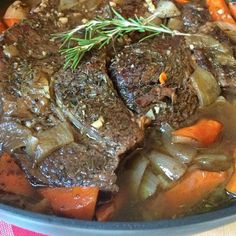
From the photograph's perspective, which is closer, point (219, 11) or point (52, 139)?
point (52, 139)

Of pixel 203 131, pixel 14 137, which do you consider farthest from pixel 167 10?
pixel 14 137

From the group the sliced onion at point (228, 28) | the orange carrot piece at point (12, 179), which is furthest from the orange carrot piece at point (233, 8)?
the orange carrot piece at point (12, 179)

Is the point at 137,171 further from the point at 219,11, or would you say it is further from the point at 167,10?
the point at 219,11

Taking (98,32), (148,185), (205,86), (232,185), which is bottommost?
(232,185)

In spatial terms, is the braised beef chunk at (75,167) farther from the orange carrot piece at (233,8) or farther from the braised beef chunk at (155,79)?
the orange carrot piece at (233,8)

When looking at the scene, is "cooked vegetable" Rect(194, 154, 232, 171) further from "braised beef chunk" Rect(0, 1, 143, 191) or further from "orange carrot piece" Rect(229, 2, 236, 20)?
"orange carrot piece" Rect(229, 2, 236, 20)
